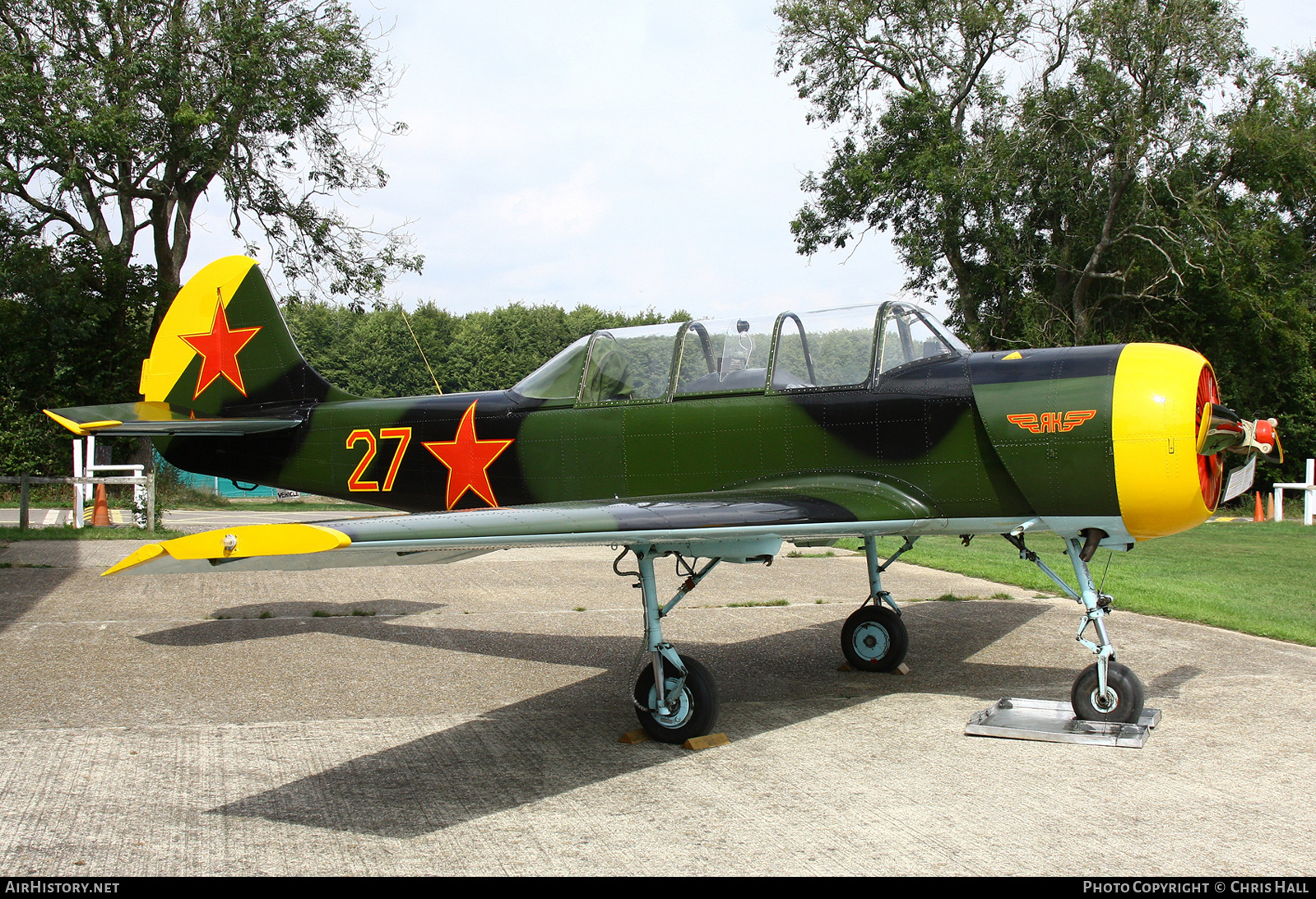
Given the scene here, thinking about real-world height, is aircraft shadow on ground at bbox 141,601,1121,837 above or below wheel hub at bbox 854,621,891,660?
below

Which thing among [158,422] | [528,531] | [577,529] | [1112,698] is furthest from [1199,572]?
[158,422]

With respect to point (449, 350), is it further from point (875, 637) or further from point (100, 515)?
point (875, 637)

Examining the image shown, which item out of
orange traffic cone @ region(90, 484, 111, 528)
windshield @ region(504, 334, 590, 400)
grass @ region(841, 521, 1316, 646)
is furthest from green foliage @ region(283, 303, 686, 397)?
windshield @ region(504, 334, 590, 400)

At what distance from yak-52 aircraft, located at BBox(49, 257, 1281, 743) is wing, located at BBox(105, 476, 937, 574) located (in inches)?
0.6

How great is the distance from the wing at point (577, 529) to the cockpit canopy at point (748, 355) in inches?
30.1

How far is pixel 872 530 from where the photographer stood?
5.81m

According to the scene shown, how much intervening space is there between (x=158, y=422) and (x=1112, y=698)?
767cm

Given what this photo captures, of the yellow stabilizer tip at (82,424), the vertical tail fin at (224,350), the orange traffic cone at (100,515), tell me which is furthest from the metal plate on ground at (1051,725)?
the orange traffic cone at (100,515)

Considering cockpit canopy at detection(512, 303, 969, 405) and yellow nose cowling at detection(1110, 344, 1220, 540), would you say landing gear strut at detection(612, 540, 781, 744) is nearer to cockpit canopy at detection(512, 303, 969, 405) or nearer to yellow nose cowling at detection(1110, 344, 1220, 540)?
cockpit canopy at detection(512, 303, 969, 405)

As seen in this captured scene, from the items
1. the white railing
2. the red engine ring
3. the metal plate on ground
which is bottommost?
the metal plate on ground

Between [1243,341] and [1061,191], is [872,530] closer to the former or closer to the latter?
[1061,191]

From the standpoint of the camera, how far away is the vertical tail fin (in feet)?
29.6

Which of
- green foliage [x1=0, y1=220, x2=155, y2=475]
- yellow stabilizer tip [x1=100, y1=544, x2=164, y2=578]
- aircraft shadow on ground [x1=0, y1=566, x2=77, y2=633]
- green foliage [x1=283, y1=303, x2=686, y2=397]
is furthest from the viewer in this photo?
green foliage [x1=283, y1=303, x2=686, y2=397]

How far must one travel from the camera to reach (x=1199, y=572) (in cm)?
1310
